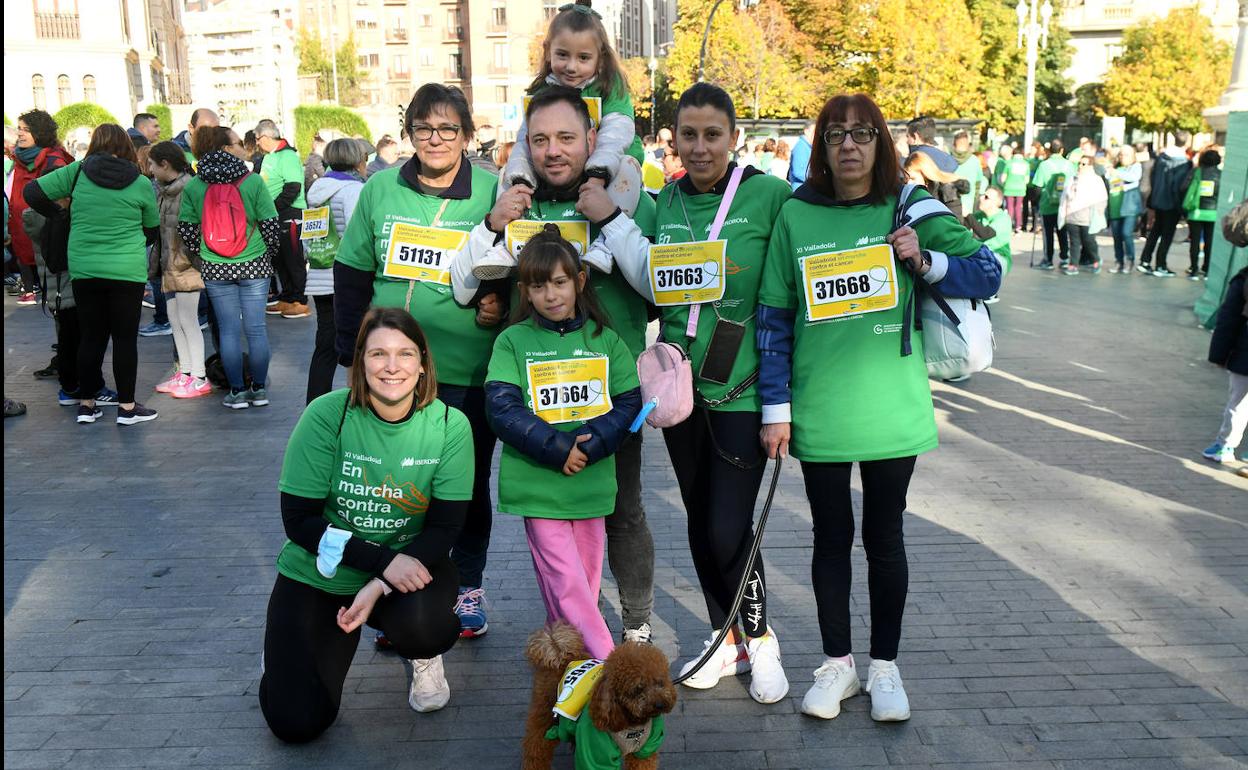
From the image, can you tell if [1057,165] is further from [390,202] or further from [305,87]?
[305,87]

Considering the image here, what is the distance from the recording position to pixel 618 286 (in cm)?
405

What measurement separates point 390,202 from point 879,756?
8.52 feet

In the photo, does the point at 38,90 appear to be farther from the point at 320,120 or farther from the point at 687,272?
the point at 687,272

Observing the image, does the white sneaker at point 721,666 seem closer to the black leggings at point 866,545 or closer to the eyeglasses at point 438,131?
the black leggings at point 866,545

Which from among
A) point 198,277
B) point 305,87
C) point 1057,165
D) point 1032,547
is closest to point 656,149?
point 1057,165

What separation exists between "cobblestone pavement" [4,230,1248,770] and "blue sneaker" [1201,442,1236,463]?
0.08m

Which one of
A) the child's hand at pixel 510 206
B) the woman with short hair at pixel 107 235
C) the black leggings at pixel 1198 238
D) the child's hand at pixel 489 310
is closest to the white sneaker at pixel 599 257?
the child's hand at pixel 510 206

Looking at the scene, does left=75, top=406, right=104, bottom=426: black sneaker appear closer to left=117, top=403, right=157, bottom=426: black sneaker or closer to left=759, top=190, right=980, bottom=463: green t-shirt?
left=117, top=403, right=157, bottom=426: black sneaker

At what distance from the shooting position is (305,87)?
331 feet

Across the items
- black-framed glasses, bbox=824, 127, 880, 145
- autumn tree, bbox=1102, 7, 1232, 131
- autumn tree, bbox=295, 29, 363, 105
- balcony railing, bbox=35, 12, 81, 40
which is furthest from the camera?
autumn tree, bbox=295, 29, 363, 105

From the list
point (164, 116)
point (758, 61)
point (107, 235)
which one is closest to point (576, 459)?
point (107, 235)

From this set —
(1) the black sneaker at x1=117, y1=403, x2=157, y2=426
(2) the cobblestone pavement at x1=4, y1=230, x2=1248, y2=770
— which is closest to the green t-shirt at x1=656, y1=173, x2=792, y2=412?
(2) the cobblestone pavement at x1=4, y1=230, x2=1248, y2=770

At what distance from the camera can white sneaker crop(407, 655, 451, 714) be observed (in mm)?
3982

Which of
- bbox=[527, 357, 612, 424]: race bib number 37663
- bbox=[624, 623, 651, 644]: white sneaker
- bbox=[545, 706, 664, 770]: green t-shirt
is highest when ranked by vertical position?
bbox=[527, 357, 612, 424]: race bib number 37663
